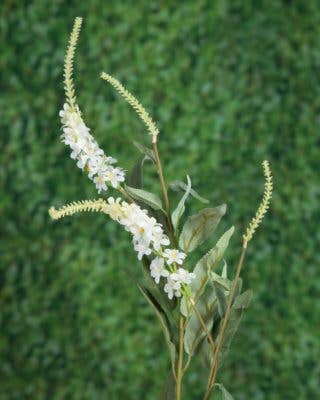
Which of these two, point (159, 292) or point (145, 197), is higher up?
point (145, 197)

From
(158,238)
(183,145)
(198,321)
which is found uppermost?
(158,238)

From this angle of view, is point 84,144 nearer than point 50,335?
Yes

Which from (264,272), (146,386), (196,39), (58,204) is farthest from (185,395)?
(196,39)

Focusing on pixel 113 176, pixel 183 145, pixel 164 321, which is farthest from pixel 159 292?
pixel 183 145

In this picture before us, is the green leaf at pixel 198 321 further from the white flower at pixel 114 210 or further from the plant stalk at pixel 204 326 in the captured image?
the white flower at pixel 114 210

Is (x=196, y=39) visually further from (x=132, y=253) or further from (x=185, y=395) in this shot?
(x=185, y=395)

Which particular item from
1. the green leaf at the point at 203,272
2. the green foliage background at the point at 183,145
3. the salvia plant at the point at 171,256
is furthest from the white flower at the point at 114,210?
the green foliage background at the point at 183,145

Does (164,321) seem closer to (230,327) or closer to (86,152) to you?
(230,327)
